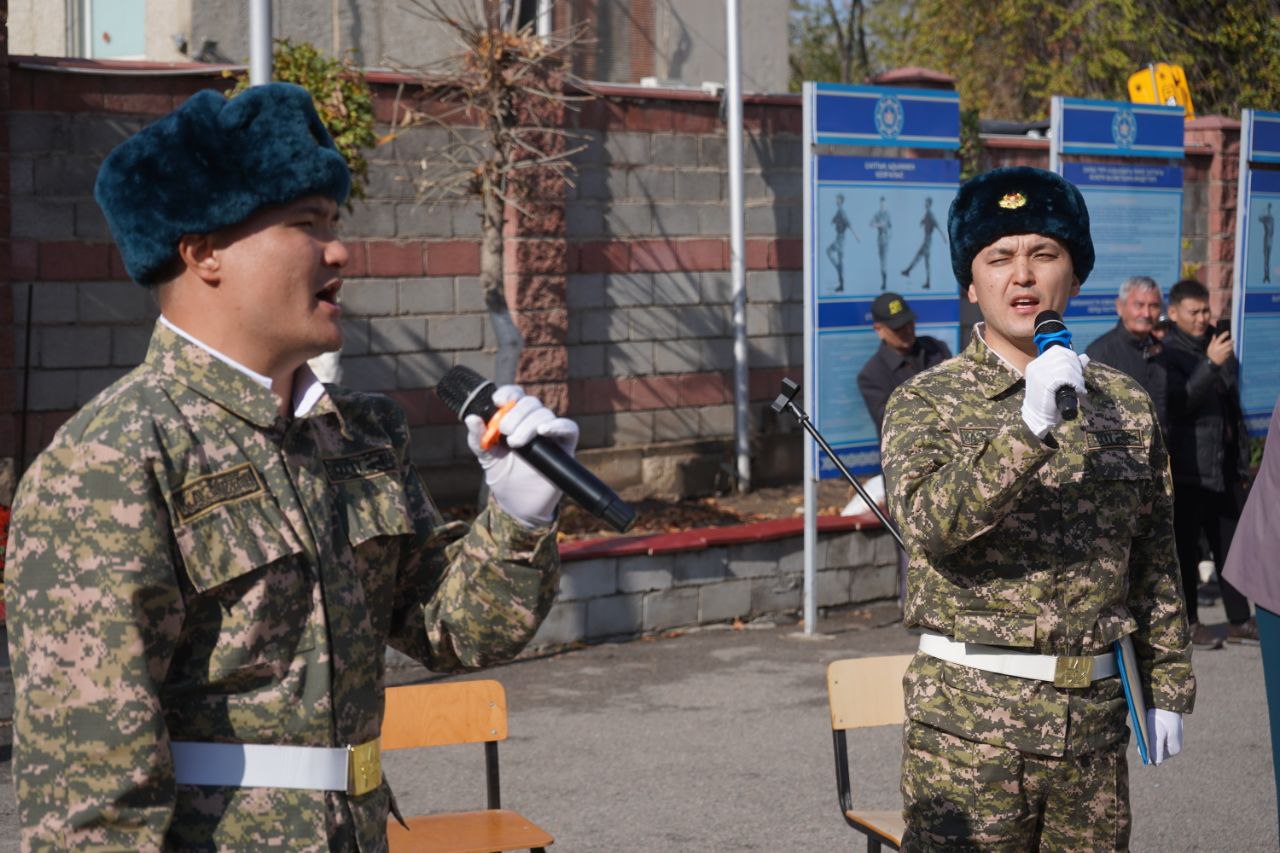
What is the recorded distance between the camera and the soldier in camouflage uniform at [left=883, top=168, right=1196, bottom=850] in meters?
3.25

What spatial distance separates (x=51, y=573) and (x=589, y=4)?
11659 mm

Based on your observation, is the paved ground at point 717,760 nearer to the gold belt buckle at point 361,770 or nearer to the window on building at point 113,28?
the gold belt buckle at point 361,770

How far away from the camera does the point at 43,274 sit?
8.53 metres

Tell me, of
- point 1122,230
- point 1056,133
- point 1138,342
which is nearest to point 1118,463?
point 1138,342

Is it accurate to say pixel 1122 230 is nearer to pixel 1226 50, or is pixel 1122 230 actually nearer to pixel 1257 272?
pixel 1257 272

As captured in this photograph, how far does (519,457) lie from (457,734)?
2298 mm

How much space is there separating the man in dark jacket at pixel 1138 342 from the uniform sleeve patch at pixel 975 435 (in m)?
5.11

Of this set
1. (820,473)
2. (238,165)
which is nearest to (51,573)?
(238,165)

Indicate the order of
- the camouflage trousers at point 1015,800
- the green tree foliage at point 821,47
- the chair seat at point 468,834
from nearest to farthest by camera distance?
the camouflage trousers at point 1015,800
the chair seat at point 468,834
the green tree foliage at point 821,47

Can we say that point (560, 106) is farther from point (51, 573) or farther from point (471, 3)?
point (51, 573)

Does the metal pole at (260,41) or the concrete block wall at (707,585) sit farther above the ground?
the metal pole at (260,41)

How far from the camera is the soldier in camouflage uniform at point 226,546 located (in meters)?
2.07

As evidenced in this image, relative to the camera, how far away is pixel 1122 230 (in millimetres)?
10430

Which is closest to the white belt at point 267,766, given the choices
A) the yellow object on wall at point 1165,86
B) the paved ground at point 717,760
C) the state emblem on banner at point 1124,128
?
the paved ground at point 717,760
